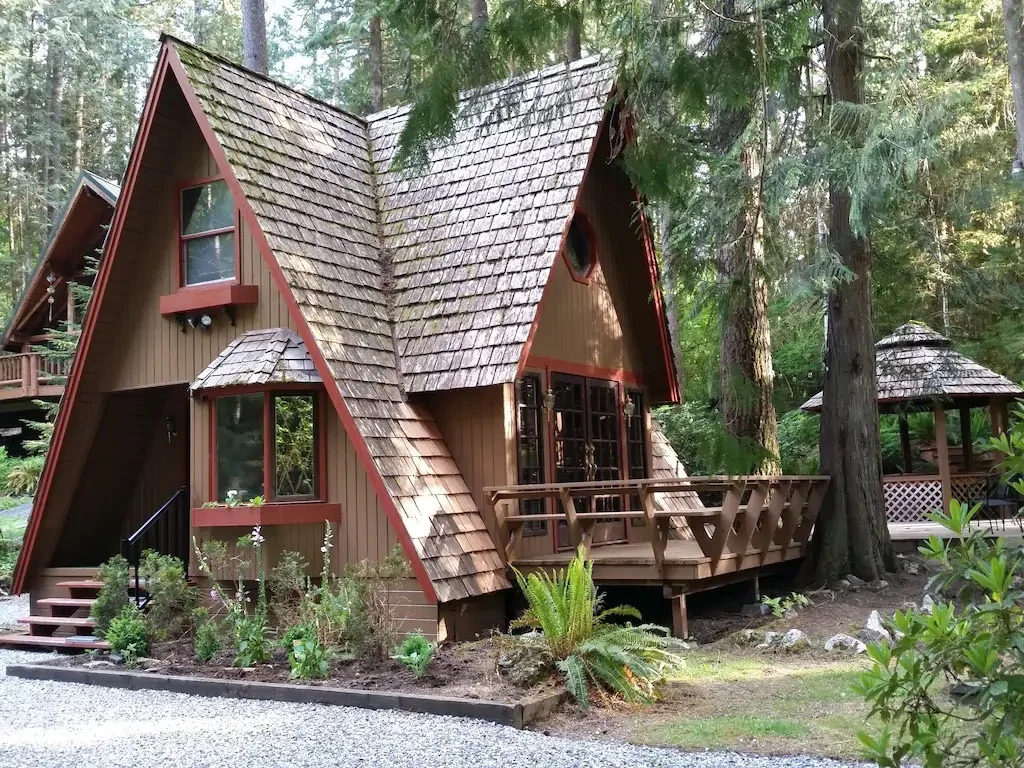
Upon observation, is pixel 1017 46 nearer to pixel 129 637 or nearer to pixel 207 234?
pixel 207 234

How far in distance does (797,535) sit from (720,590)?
3.79 ft

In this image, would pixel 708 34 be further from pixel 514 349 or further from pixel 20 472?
pixel 20 472

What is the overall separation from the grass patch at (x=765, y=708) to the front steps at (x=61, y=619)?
6.18 meters

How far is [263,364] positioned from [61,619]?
11.8 feet

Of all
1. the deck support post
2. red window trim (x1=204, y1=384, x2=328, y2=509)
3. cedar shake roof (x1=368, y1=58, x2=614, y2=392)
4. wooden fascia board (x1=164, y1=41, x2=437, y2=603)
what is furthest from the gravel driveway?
cedar shake roof (x1=368, y1=58, x2=614, y2=392)

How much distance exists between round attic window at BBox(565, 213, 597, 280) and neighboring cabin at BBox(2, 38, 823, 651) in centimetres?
3

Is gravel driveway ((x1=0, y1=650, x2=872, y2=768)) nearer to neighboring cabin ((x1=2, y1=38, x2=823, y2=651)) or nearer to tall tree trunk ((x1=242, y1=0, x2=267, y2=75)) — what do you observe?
neighboring cabin ((x1=2, y1=38, x2=823, y2=651))

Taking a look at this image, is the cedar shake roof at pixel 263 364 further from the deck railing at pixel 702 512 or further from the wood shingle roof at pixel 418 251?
the deck railing at pixel 702 512

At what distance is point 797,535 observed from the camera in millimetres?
11047

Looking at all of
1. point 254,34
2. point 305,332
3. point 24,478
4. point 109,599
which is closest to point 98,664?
point 109,599

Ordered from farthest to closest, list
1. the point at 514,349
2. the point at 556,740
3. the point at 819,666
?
the point at 514,349 < the point at 819,666 < the point at 556,740

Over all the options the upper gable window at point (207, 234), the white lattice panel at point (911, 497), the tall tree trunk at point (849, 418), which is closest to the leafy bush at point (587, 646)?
the tall tree trunk at point (849, 418)

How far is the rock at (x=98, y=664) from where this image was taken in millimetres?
8227

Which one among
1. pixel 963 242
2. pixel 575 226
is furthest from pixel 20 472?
pixel 963 242
